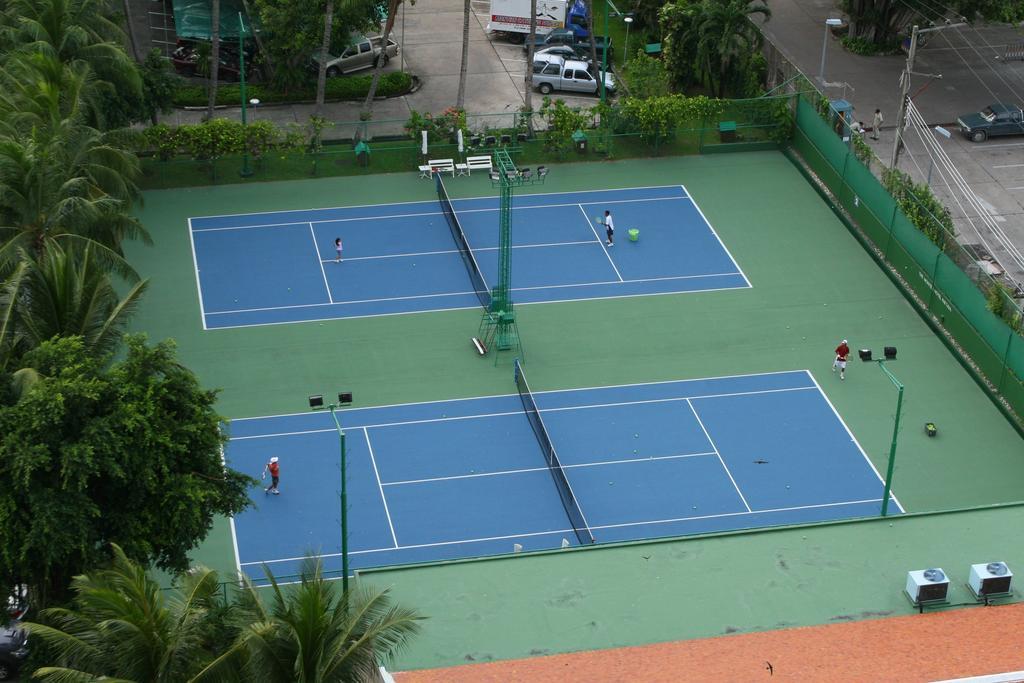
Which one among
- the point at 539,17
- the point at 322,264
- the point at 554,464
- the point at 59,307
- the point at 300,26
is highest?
the point at 59,307

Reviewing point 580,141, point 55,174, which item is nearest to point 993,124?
point 580,141

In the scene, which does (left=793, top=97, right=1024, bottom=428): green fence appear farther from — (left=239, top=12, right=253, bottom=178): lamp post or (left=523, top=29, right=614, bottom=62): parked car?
(left=239, top=12, right=253, bottom=178): lamp post

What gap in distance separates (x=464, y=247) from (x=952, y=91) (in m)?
21.8

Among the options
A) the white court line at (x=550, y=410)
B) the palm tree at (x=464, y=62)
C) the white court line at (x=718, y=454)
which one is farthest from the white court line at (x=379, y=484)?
the palm tree at (x=464, y=62)

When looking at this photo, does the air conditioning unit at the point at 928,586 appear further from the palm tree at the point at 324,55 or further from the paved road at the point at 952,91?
the palm tree at the point at 324,55

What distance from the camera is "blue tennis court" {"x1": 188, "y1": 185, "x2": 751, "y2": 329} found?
47594 mm

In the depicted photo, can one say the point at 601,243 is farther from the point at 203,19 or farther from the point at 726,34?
the point at 203,19

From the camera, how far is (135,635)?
23516mm

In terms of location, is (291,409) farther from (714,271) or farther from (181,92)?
(181,92)

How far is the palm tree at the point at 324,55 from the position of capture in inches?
2122

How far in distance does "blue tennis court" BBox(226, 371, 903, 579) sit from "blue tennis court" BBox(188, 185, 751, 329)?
5.44 meters

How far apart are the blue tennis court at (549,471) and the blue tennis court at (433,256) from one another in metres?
5.44

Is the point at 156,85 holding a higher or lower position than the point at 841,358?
higher

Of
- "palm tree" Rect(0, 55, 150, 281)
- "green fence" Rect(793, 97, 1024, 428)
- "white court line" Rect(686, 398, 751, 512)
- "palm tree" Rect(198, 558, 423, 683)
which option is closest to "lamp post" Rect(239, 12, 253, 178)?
"palm tree" Rect(0, 55, 150, 281)
